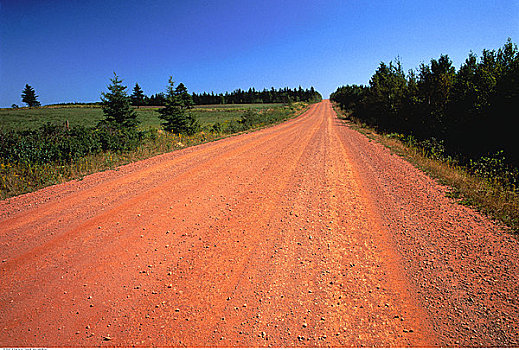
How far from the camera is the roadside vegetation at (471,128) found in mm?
5355

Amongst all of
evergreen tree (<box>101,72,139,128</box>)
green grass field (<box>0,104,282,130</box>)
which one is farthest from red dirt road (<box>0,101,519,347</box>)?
green grass field (<box>0,104,282,130</box>)

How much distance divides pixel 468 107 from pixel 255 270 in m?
13.2

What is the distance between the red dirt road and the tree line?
4.65 metres

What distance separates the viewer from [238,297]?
2641 mm

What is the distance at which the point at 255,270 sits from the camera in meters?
3.06

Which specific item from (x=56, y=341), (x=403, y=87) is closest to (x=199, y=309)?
(x=56, y=341)

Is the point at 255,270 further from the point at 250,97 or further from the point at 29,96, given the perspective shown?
the point at 250,97

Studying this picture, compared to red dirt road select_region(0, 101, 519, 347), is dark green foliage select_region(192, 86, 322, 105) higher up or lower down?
higher up

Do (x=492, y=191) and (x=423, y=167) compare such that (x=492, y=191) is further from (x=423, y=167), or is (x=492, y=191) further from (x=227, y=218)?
(x=227, y=218)

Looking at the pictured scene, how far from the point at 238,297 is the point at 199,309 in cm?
44

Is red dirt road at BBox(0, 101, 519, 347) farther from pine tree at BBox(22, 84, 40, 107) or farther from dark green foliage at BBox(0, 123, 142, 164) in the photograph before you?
pine tree at BBox(22, 84, 40, 107)

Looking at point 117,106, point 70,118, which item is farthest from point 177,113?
point 70,118

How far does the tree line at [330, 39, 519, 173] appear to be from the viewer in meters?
8.62

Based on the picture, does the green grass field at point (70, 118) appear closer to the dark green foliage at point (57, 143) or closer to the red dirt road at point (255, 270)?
the dark green foliage at point (57, 143)
